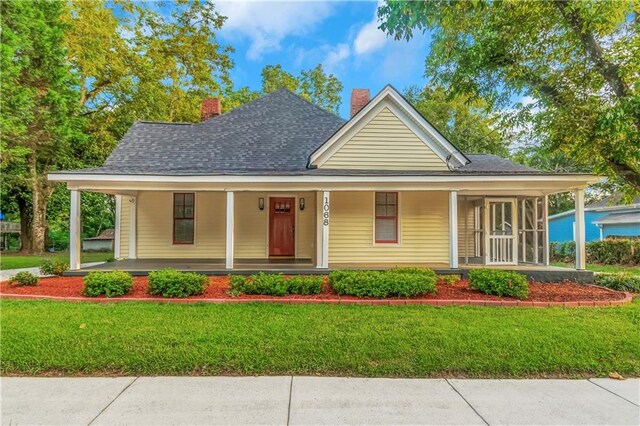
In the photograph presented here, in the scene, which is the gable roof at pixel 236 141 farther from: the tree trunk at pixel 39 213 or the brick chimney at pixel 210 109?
the tree trunk at pixel 39 213

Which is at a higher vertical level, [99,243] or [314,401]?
[99,243]

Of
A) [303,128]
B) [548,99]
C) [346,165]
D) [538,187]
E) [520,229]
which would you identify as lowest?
[520,229]

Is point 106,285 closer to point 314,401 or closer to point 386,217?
point 314,401

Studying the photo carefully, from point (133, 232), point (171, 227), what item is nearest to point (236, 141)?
point (171, 227)

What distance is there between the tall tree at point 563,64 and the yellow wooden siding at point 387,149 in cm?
253

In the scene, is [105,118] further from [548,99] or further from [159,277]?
[548,99]

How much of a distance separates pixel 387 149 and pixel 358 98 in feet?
12.7

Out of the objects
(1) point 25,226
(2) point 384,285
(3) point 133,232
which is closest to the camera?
(2) point 384,285

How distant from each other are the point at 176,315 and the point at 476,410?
458cm

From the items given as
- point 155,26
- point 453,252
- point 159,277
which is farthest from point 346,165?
point 155,26

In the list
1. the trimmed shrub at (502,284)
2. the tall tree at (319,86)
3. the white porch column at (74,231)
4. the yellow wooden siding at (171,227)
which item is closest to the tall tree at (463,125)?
the tall tree at (319,86)

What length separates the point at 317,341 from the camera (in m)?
4.76

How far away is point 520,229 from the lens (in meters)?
10.6

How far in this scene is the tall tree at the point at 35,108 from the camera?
39.5 ft
